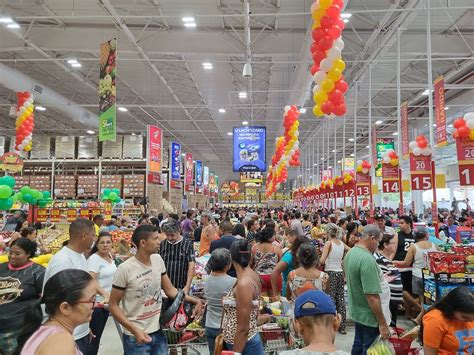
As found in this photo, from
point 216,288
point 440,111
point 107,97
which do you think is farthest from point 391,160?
point 216,288

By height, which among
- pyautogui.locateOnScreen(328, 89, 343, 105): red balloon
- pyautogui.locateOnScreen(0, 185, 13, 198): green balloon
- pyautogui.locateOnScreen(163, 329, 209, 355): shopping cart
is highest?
→ pyautogui.locateOnScreen(328, 89, 343, 105): red balloon

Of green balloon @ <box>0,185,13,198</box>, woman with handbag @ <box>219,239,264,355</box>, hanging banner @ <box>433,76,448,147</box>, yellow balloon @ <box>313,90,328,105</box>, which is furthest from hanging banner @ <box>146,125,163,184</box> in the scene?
woman with handbag @ <box>219,239,264,355</box>

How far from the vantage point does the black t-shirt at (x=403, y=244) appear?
644 cm

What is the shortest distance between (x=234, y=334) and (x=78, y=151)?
15.5m

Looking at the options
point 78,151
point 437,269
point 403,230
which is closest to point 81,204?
point 78,151

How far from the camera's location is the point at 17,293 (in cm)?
297

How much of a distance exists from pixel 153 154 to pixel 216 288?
13019mm

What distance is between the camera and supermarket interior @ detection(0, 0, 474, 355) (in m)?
2.82

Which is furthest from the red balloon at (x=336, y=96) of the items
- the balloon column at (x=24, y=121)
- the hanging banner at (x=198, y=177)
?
the hanging banner at (x=198, y=177)

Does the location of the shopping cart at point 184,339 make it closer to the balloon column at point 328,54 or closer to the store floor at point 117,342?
the store floor at point 117,342

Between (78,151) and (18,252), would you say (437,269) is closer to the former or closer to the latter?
(18,252)

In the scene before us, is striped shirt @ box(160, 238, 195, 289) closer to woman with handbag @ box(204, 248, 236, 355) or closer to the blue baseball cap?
woman with handbag @ box(204, 248, 236, 355)

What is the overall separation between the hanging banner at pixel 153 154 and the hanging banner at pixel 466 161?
11.2 m

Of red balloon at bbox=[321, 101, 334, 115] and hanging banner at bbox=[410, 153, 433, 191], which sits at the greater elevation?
red balloon at bbox=[321, 101, 334, 115]
